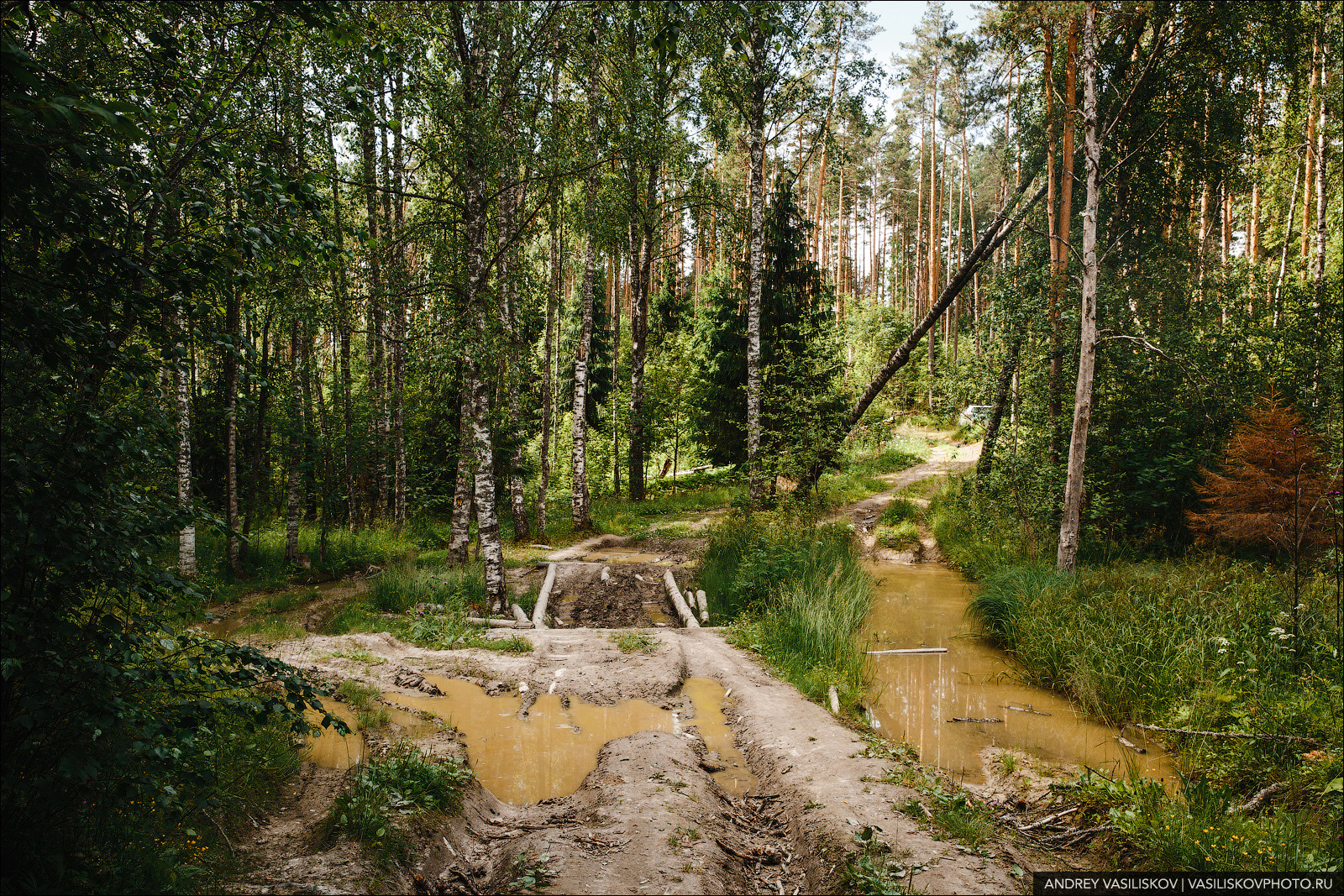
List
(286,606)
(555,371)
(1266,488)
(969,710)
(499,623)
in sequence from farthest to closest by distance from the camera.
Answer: (555,371) → (286,606) → (499,623) → (1266,488) → (969,710)

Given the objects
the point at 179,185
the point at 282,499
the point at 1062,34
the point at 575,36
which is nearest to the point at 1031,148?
the point at 1062,34

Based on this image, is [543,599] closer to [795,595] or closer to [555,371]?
[795,595]

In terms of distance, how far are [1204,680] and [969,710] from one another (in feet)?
7.30

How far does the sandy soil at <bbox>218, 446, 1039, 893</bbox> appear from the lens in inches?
132

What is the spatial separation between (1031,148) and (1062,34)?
3.70 m

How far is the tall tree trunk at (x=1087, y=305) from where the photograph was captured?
9.38 meters

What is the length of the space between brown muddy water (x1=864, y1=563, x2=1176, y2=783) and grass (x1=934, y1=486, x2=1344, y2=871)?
0.26m

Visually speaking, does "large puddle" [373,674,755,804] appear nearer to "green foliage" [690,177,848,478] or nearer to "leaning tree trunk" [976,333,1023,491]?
"leaning tree trunk" [976,333,1023,491]

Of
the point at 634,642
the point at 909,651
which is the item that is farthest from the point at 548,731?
the point at 909,651

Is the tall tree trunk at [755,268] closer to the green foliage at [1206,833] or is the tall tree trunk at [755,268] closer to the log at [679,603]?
the log at [679,603]

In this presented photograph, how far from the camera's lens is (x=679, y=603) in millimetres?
10258

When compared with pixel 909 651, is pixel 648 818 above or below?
above

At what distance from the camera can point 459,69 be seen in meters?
8.91

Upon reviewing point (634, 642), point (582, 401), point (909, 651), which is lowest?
point (909, 651)
